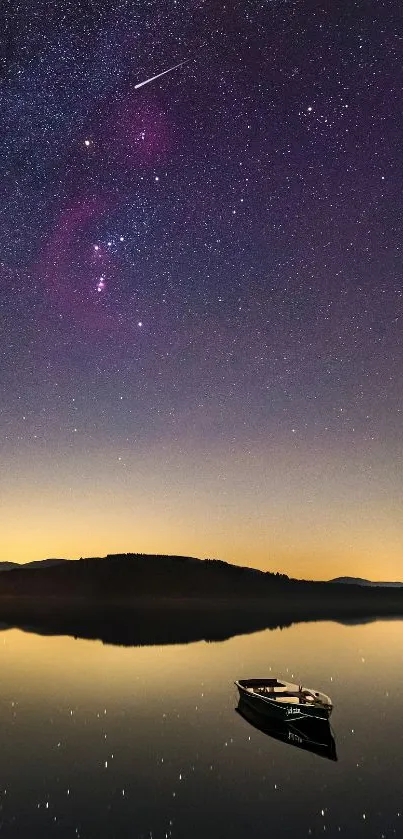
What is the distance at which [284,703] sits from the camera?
31922mm

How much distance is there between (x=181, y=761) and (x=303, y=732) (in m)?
6.86

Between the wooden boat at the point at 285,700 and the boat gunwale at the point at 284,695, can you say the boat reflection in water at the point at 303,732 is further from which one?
the boat gunwale at the point at 284,695

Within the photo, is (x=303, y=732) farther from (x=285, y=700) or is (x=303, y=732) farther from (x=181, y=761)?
(x=181, y=761)

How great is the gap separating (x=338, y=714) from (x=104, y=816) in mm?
22748

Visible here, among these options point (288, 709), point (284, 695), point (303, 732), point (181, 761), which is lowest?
point (181, 761)

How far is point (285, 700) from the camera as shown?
35188 mm

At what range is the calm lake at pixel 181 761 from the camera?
2017 centimetres

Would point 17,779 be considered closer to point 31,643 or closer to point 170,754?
point 170,754

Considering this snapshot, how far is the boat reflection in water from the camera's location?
2991 centimetres

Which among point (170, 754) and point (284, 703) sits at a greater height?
point (284, 703)

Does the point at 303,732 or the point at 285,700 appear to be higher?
the point at 285,700

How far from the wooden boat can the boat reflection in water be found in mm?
364

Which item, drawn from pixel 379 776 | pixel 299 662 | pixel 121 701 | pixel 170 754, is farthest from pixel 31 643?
pixel 379 776

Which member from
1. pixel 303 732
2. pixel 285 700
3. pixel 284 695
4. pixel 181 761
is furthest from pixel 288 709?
pixel 181 761
